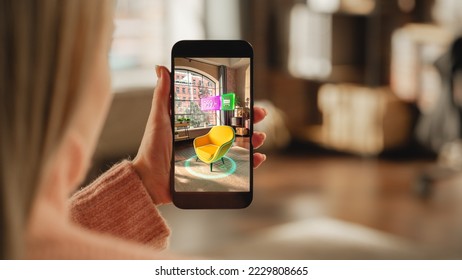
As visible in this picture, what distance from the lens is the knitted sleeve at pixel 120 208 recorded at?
0.31m

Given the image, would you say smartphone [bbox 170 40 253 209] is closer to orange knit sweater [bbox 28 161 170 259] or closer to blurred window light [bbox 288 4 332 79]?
orange knit sweater [bbox 28 161 170 259]

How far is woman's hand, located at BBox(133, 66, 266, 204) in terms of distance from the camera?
0.30 m

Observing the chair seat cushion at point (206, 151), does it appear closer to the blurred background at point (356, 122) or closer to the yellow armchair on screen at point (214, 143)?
the yellow armchair on screen at point (214, 143)

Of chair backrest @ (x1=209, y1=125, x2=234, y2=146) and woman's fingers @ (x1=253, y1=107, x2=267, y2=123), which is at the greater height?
woman's fingers @ (x1=253, y1=107, x2=267, y2=123)

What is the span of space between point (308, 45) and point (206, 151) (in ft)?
8.60

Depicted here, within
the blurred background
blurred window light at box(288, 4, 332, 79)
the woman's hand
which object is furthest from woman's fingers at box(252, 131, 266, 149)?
blurred window light at box(288, 4, 332, 79)

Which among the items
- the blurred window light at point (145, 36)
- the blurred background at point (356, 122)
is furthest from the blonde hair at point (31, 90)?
the blurred background at point (356, 122)

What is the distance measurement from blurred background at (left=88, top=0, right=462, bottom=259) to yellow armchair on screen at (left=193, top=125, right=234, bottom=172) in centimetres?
164

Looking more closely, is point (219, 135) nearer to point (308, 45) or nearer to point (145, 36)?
point (145, 36)

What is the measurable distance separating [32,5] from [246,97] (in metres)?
0.10

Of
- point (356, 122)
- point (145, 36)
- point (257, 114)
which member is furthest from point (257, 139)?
point (356, 122)

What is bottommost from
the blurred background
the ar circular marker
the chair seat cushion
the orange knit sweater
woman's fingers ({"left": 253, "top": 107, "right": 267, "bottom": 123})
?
the blurred background

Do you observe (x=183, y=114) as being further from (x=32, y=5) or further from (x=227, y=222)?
(x=227, y=222)
